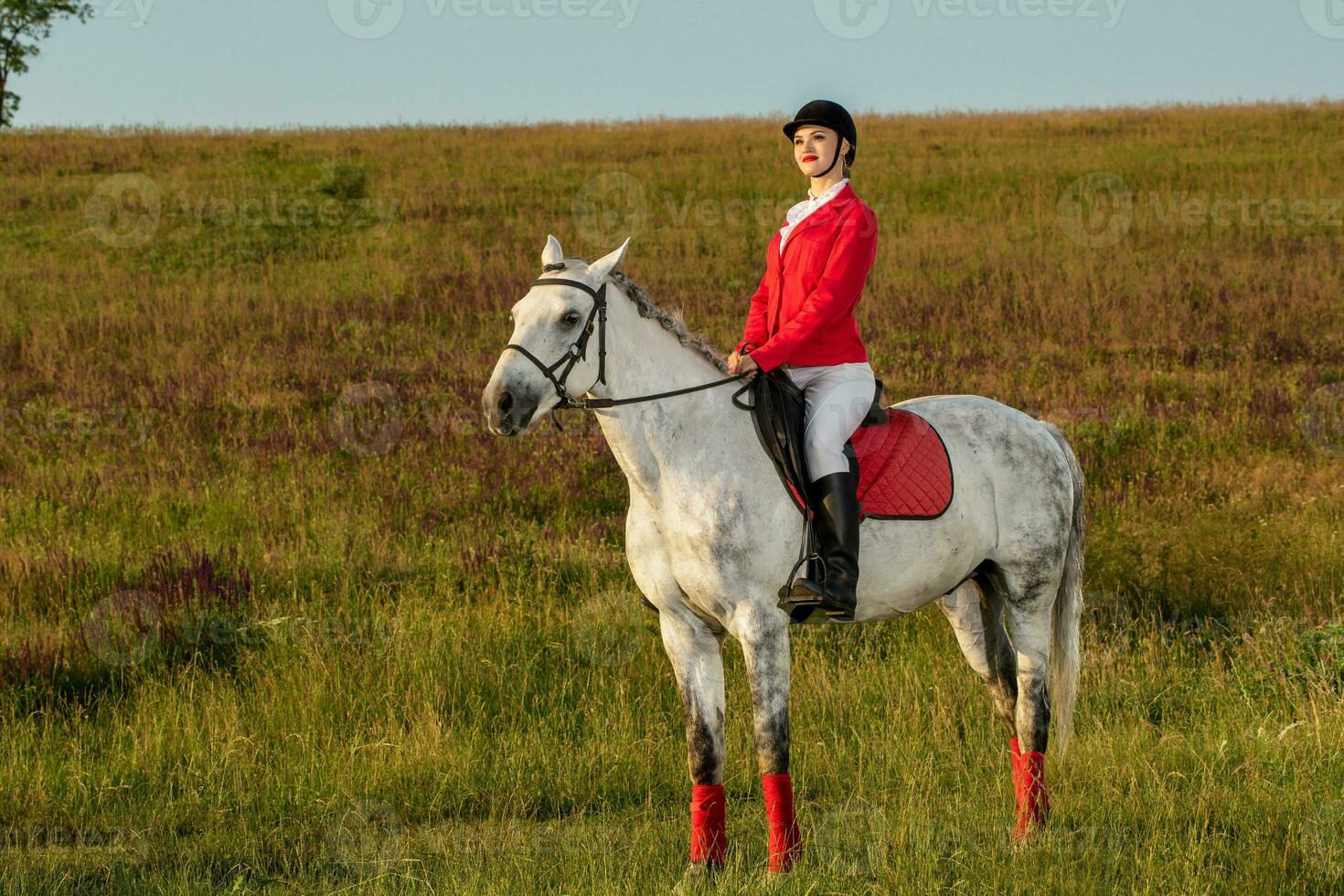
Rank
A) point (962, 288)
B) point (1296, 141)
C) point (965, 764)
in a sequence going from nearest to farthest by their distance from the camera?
1. point (965, 764)
2. point (962, 288)
3. point (1296, 141)

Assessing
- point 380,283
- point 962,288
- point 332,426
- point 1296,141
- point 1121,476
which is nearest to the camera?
point 1121,476

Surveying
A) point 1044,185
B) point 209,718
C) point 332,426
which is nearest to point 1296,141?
point 1044,185

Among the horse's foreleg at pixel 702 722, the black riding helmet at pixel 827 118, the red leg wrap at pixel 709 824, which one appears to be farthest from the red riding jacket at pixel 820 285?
the red leg wrap at pixel 709 824

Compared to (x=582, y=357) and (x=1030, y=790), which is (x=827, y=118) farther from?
(x=1030, y=790)

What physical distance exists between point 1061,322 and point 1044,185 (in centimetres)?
1143

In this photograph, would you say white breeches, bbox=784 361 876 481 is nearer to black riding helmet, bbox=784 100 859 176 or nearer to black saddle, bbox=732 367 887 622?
black saddle, bbox=732 367 887 622

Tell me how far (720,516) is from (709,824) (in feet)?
4.63

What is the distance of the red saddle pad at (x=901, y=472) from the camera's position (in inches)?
209

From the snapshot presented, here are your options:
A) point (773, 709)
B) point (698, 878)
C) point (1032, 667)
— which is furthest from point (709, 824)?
point (1032, 667)

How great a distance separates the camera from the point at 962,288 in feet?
68.8

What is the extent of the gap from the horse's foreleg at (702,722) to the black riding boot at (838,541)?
545 millimetres

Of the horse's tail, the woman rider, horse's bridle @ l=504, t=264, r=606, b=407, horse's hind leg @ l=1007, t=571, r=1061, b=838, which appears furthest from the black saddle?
the horse's tail

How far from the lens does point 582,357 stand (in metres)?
4.72

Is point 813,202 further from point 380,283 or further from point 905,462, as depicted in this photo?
point 380,283
